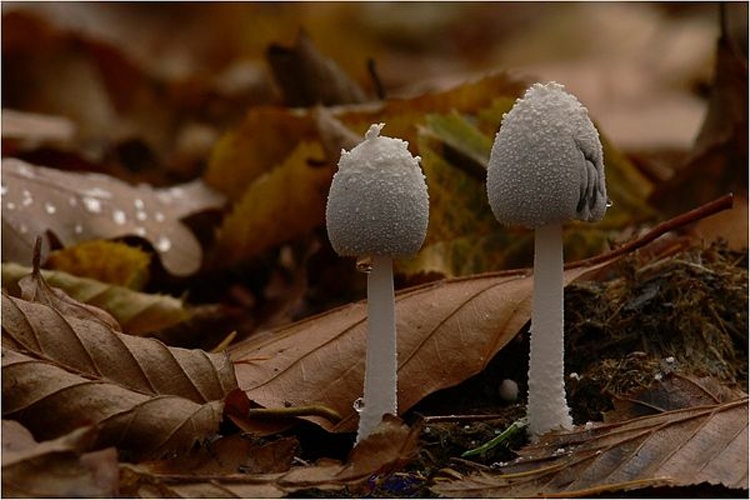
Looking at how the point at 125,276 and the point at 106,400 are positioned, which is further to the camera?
the point at 125,276

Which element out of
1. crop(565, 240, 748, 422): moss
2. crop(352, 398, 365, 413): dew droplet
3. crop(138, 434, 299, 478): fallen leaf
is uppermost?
crop(565, 240, 748, 422): moss

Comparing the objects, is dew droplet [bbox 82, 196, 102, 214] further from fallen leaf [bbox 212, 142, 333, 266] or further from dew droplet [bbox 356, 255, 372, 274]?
dew droplet [bbox 356, 255, 372, 274]

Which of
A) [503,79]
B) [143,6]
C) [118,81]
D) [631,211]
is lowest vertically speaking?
[631,211]

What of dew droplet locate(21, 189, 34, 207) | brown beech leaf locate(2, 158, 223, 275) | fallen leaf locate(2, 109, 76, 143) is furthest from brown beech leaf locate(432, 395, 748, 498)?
fallen leaf locate(2, 109, 76, 143)

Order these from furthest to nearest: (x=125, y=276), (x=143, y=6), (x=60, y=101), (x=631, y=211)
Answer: (x=143, y=6), (x=60, y=101), (x=631, y=211), (x=125, y=276)

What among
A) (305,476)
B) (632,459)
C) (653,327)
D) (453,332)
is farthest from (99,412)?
(653,327)

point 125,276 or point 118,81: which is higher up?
point 118,81

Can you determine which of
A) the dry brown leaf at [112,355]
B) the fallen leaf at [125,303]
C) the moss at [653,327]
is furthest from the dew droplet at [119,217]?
the moss at [653,327]

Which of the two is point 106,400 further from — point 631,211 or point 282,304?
point 631,211

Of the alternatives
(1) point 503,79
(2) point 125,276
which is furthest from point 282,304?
(1) point 503,79
